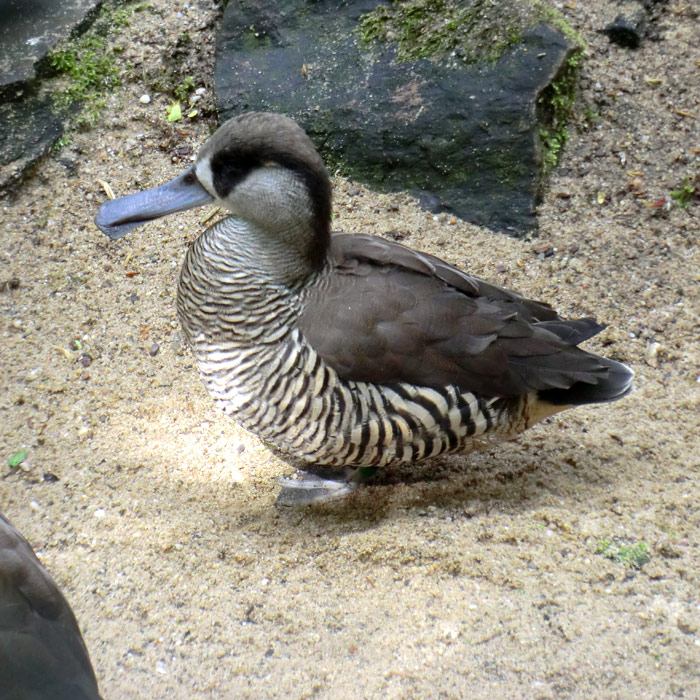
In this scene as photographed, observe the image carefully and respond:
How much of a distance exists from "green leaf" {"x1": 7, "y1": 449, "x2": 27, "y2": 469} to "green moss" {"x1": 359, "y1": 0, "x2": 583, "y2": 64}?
3.27 meters

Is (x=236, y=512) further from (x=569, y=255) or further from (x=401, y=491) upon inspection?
(x=569, y=255)

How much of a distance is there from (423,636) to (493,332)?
1356 millimetres

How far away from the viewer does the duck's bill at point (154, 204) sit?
10.9 feet

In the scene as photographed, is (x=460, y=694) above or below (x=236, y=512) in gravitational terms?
above

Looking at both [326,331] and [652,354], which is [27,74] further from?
[652,354]

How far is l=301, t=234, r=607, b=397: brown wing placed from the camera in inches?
128

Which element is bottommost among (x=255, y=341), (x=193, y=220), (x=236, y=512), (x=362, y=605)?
(x=236, y=512)

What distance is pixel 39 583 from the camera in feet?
7.82

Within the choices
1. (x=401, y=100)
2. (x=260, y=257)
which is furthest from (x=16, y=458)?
(x=401, y=100)

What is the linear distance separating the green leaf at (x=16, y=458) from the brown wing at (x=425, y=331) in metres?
1.61

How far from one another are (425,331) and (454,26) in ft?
8.41

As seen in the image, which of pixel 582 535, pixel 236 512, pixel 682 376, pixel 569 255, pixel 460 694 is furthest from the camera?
pixel 569 255

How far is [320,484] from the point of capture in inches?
156

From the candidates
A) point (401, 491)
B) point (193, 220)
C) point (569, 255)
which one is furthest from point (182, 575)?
point (569, 255)
